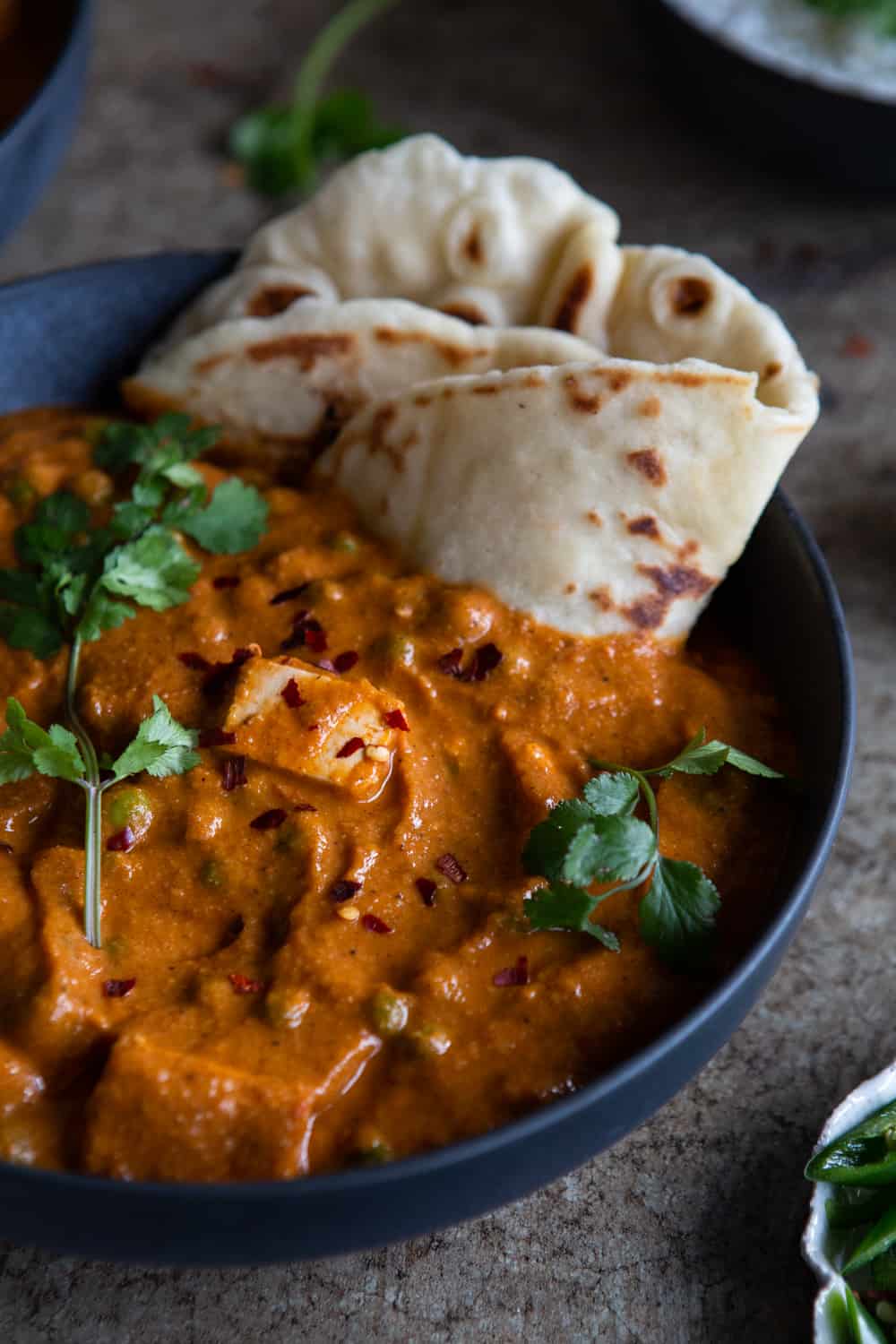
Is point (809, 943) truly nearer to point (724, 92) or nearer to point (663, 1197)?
point (663, 1197)

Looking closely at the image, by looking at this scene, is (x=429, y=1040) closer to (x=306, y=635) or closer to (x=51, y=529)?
(x=306, y=635)

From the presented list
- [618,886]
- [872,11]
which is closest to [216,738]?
[618,886]

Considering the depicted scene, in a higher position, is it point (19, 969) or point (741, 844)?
point (741, 844)

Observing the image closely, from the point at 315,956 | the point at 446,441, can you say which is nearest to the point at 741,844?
the point at 315,956

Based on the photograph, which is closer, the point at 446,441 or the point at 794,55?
the point at 446,441

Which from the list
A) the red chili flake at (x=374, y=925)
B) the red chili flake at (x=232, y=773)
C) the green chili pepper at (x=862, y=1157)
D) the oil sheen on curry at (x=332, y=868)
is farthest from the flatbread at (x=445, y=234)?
the green chili pepper at (x=862, y=1157)

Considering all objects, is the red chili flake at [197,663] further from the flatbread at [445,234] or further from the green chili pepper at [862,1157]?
the green chili pepper at [862,1157]

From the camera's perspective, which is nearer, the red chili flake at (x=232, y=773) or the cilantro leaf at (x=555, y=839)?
the cilantro leaf at (x=555, y=839)
